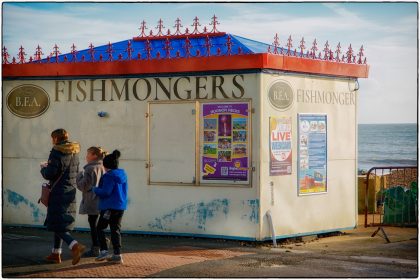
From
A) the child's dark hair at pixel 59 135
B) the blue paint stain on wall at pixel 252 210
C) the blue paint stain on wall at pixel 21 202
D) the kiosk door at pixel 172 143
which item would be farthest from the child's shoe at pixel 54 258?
the blue paint stain on wall at pixel 21 202

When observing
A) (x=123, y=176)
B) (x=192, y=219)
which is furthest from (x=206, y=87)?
(x=123, y=176)

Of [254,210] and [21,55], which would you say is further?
[21,55]

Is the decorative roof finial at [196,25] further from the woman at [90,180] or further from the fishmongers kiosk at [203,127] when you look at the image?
the woman at [90,180]

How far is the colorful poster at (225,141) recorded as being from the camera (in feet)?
41.5

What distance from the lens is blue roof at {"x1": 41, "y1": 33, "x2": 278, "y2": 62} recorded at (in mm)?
13148

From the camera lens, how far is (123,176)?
10438 millimetres

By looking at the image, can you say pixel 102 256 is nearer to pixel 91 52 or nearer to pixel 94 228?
pixel 94 228

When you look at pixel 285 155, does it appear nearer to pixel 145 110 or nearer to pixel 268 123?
pixel 268 123

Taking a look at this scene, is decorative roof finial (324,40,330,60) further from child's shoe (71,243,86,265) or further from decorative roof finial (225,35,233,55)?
child's shoe (71,243,86,265)

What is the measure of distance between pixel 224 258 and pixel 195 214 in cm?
190

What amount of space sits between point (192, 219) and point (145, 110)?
193cm

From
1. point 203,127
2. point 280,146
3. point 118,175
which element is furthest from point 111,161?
point 280,146

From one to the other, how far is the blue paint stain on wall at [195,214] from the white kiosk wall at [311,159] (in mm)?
709

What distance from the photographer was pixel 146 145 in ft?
43.8
